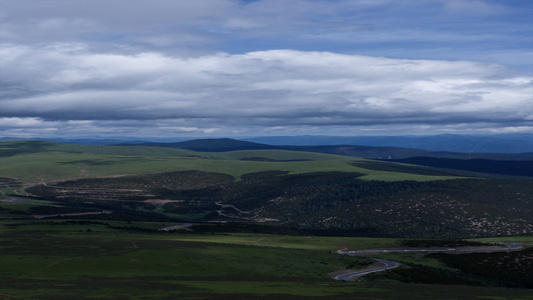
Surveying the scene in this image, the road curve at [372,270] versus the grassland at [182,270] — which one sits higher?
the grassland at [182,270]

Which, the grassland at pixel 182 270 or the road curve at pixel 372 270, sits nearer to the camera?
the grassland at pixel 182 270

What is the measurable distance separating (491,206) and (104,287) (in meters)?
162

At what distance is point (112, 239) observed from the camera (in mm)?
113688

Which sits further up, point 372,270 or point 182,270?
point 182,270

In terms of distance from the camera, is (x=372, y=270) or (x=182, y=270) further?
(x=372, y=270)

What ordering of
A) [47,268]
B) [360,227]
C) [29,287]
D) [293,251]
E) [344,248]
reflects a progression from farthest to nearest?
[360,227], [344,248], [293,251], [47,268], [29,287]

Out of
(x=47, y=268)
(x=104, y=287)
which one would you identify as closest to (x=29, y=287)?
(x=104, y=287)

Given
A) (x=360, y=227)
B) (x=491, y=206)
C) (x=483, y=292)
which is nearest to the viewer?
(x=483, y=292)

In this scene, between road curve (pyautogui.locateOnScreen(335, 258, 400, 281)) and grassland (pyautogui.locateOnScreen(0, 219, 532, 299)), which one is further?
road curve (pyautogui.locateOnScreen(335, 258, 400, 281))

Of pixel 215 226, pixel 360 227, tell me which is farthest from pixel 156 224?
pixel 360 227

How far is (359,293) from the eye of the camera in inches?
2645

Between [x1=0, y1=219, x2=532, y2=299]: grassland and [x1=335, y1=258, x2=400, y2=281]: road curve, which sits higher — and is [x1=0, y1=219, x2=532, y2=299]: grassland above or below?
above

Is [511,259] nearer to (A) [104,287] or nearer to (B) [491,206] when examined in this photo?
(A) [104,287]

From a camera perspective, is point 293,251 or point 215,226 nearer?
point 293,251
